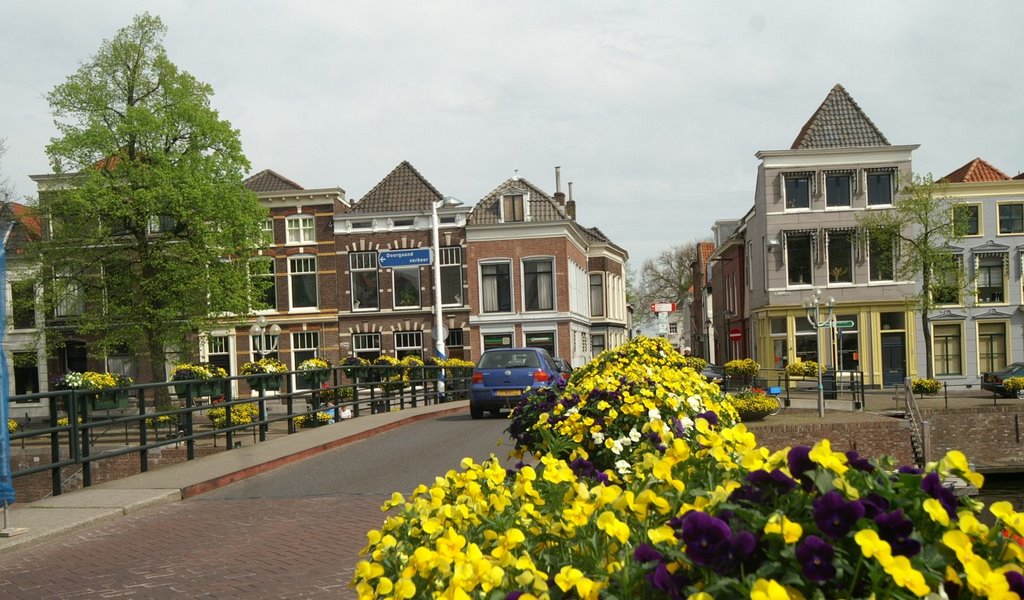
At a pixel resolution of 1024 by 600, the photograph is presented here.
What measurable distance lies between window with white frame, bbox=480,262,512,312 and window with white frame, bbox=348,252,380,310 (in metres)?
5.23

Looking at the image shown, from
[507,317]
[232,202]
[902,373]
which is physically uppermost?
[232,202]

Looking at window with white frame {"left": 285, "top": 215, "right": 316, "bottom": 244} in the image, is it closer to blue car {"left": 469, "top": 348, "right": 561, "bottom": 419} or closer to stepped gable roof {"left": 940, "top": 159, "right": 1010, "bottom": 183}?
A: blue car {"left": 469, "top": 348, "right": 561, "bottom": 419}

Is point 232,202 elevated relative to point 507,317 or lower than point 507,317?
elevated

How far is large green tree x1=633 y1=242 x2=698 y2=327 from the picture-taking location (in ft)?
313

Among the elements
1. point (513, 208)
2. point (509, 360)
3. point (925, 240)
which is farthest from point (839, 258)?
point (509, 360)

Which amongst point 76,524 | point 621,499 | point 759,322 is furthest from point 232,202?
point 621,499

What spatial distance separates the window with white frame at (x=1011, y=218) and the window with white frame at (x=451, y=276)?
2461 cm

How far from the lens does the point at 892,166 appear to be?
1623 inches

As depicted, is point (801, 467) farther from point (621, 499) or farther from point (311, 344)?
point (311, 344)

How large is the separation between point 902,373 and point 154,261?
3043cm

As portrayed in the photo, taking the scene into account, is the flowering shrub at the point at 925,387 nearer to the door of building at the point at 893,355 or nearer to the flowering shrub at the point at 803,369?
the flowering shrub at the point at 803,369

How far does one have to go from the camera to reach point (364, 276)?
47.2 metres

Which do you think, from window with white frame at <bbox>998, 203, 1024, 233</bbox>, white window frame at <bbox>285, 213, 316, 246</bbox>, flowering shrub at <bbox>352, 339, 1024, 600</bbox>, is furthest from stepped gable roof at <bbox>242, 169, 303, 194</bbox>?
flowering shrub at <bbox>352, 339, 1024, 600</bbox>

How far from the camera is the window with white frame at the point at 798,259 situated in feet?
137
